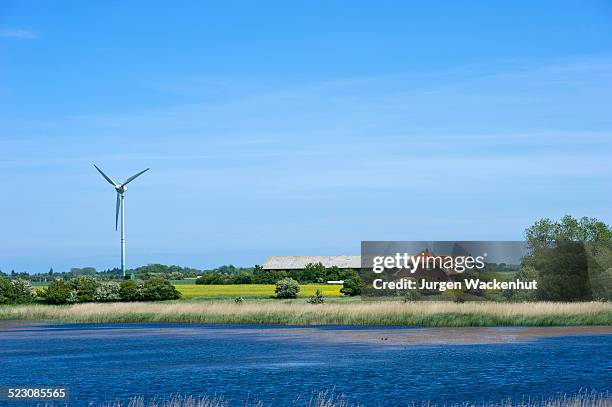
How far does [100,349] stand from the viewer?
51000mm

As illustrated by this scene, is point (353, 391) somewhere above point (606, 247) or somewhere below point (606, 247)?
below

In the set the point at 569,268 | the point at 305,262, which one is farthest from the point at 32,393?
the point at 305,262

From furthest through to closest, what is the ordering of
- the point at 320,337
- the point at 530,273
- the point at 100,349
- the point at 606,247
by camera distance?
the point at 606,247 → the point at 530,273 → the point at 320,337 → the point at 100,349

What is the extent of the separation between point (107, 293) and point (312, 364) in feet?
169

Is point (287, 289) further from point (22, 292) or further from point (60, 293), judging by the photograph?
point (22, 292)

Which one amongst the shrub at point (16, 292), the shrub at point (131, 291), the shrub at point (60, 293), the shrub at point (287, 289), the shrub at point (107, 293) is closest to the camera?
the shrub at point (60, 293)

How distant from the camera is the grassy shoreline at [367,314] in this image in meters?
61.1

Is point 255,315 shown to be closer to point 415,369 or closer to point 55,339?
point 55,339

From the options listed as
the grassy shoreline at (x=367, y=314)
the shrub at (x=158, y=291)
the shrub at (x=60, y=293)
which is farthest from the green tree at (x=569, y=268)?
A: the shrub at (x=60, y=293)

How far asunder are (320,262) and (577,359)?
97.9m

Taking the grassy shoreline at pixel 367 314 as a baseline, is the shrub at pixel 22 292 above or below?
above

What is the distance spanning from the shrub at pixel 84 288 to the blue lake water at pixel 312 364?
25.9m

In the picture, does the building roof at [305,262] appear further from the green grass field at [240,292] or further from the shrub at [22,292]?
the shrub at [22,292]

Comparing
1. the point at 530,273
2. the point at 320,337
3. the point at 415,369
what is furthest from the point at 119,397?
the point at 530,273
